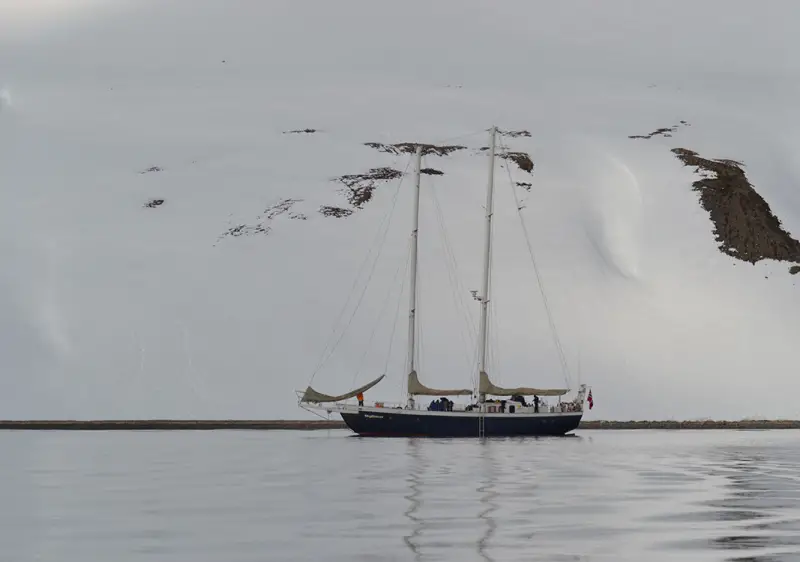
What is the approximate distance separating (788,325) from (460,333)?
28.4 meters

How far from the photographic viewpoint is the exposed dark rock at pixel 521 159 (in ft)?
498

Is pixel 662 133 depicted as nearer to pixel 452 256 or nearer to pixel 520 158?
pixel 520 158

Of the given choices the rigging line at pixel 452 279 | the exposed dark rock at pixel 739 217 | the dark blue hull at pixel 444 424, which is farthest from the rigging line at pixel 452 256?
the dark blue hull at pixel 444 424

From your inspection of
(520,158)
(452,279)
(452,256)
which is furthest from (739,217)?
(452,279)

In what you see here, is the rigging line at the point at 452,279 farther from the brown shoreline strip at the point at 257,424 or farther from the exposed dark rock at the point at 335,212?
the brown shoreline strip at the point at 257,424

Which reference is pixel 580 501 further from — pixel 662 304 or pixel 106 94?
pixel 106 94

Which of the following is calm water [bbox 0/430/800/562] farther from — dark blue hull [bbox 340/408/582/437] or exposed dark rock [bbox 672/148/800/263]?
exposed dark rock [bbox 672/148/800/263]

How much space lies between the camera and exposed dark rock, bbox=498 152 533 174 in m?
152

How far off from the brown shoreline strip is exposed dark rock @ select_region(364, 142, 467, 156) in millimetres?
52566

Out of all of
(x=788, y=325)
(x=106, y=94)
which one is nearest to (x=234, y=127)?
(x=106, y=94)

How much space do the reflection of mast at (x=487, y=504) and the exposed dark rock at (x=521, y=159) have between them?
9063 cm

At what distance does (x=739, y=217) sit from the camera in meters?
144

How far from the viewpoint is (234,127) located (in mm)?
172000

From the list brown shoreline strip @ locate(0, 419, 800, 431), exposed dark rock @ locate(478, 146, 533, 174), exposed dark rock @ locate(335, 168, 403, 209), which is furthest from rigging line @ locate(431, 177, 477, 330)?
brown shoreline strip @ locate(0, 419, 800, 431)
